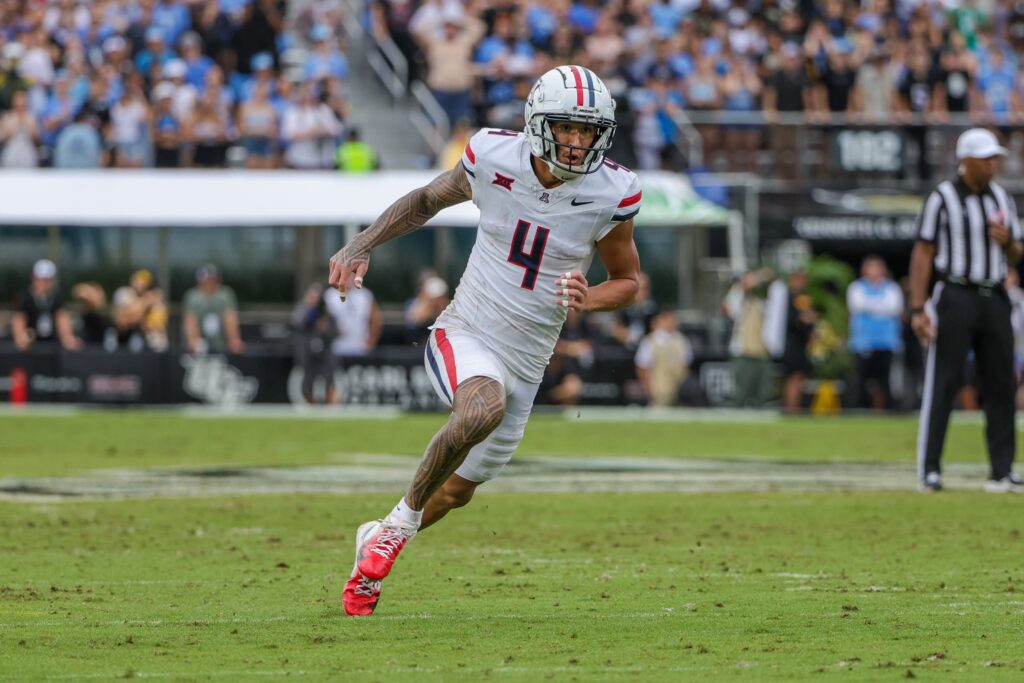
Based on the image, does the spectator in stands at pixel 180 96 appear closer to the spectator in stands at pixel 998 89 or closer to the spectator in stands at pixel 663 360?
the spectator in stands at pixel 663 360

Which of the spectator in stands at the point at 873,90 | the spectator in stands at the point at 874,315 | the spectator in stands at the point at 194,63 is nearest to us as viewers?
the spectator in stands at the point at 874,315

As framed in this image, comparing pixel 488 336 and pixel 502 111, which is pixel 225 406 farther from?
pixel 488 336

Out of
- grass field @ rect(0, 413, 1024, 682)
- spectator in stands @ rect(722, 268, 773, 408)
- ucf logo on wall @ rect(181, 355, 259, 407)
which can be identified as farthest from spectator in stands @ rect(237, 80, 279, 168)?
grass field @ rect(0, 413, 1024, 682)

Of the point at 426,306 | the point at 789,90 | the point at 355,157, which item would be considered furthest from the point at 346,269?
the point at 789,90

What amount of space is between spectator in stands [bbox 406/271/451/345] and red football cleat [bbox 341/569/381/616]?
16.4 m

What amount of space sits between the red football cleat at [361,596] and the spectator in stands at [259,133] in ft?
64.4

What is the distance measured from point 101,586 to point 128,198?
704 inches

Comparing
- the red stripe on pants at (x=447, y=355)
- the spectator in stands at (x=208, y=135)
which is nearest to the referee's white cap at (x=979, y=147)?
the red stripe on pants at (x=447, y=355)

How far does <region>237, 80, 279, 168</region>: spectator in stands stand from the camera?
26688mm

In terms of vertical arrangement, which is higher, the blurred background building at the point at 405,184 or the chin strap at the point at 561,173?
the chin strap at the point at 561,173

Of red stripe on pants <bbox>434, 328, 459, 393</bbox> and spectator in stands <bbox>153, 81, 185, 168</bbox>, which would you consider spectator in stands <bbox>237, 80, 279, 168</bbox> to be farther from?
red stripe on pants <bbox>434, 328, 459, 393</bbox>

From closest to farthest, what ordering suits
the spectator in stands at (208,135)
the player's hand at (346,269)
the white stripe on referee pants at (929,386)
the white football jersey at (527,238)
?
the player's hand at (346,269) → the white football jersey at (527,238) → the white stripe on referee pants at (929,386) → the spectator in stands at (208,135)

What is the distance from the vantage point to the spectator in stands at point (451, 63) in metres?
27.7

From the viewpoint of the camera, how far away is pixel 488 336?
26.6 feet
